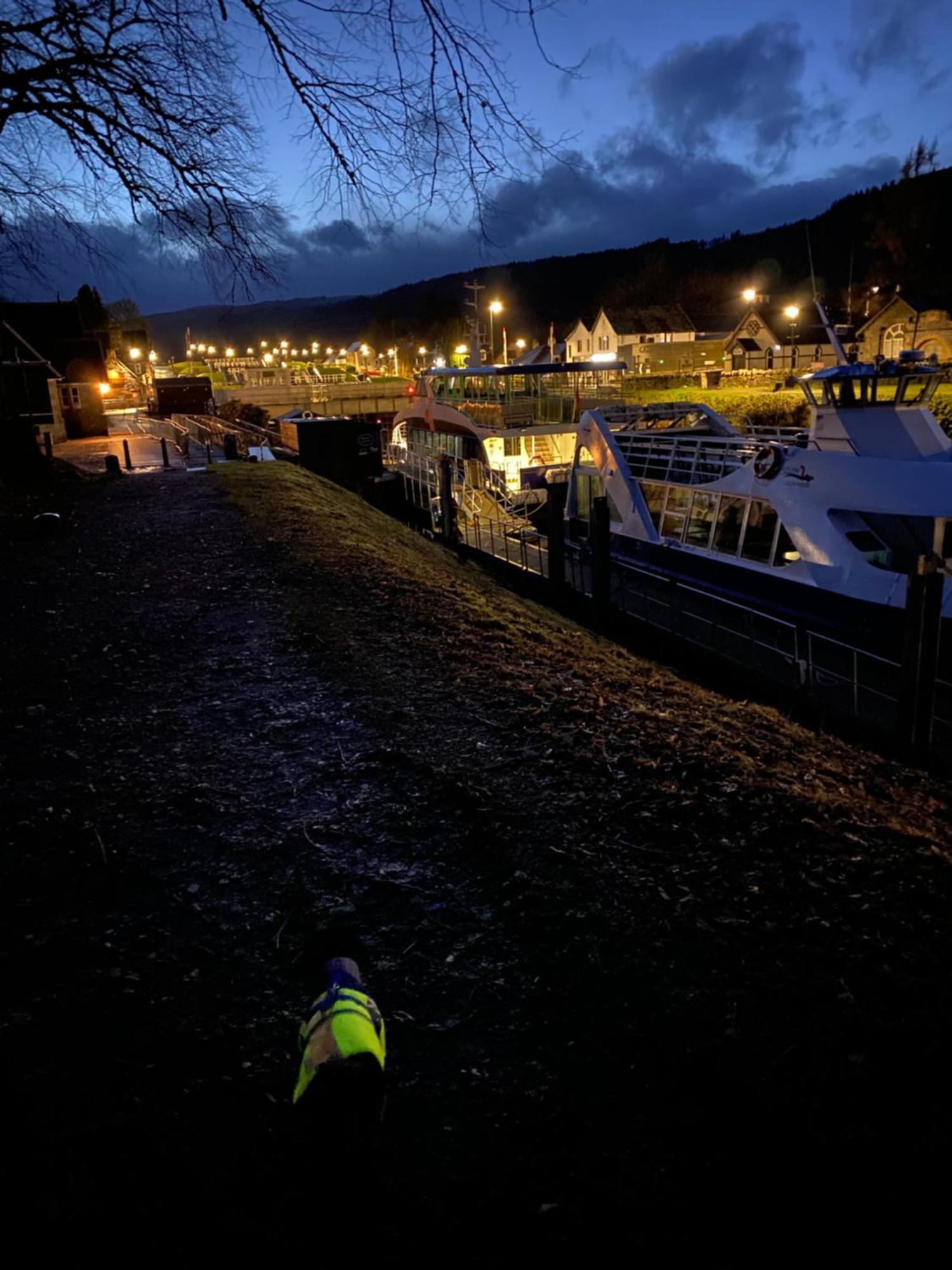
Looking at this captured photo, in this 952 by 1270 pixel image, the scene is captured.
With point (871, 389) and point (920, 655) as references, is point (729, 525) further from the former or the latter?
point (920, 655)

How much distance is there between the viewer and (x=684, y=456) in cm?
1762

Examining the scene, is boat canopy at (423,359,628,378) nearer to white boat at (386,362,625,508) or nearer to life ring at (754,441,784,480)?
white boat at (386,362,625,508)

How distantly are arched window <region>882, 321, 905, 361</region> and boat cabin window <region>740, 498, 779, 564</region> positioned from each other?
56245mm

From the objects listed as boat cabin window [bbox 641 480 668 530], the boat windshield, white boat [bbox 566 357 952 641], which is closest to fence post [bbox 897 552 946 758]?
white boat [bbox 566 357 952 641]

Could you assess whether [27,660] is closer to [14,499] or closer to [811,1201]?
[811,1201]

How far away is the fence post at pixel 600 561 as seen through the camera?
47.8ft

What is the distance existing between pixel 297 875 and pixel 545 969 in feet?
5.21

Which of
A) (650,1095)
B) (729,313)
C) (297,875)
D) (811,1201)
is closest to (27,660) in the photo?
(297,875)

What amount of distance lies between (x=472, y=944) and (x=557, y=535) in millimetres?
12826

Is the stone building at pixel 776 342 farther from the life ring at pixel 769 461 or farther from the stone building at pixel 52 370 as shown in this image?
the life ring at pixel 769 461

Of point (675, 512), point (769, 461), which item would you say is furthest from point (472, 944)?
point (675, 512)

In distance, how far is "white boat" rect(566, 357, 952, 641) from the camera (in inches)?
476

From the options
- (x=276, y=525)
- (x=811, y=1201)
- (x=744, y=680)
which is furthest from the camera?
(x=276, y=525)

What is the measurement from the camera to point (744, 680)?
39.4 feet
